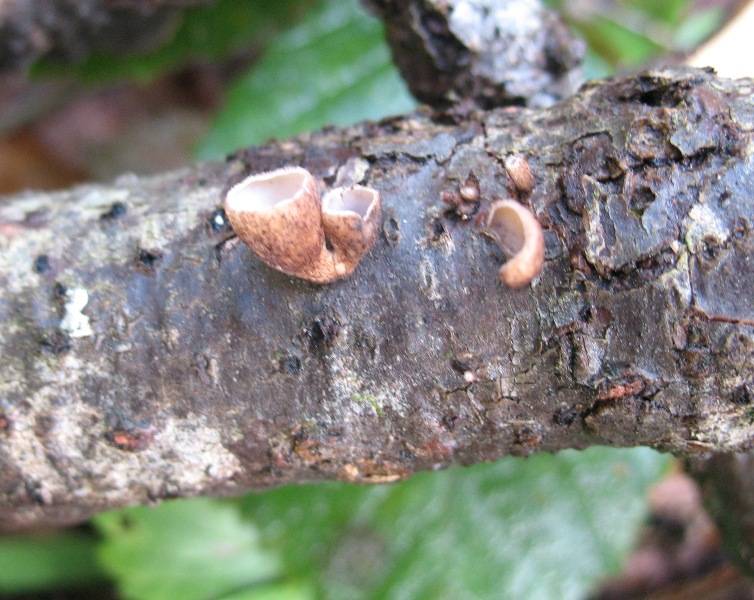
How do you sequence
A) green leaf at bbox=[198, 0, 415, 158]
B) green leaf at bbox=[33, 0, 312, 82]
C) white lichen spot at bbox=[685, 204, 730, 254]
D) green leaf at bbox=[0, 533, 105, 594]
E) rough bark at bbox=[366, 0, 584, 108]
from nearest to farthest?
white lichen spot at bbox=[685, 204, 730, 254], rough bark at bbox=[366, 0, 584, 108], green leaf at bbox=[0, 533, 105, 594], green leaf at bbox=[198, 0, 415, 158], green leaf at bbox=[33, 0, 312, 82]

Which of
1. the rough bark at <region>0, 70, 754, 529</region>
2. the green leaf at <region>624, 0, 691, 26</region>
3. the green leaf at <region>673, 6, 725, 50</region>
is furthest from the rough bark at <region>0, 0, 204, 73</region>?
the green leaf at <region>673, 6, 725, 50</region>

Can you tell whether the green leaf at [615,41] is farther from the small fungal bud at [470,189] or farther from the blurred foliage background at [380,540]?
the small fungal bud at [470,189]

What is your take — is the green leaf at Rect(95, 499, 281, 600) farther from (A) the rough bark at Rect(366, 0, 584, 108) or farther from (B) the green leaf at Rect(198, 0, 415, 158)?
(A) the rough bark at Rect(366, 0, 584, 108)

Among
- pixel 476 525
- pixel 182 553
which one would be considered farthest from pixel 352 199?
pixel 182 553

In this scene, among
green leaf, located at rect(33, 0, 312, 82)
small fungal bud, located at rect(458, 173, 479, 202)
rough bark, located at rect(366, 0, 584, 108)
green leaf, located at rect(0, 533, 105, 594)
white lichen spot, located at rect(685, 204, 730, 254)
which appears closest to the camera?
white lichen spot, located at rect(685, 204, 730, 254)

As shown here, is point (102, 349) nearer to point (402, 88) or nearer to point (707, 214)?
point (707, 214)

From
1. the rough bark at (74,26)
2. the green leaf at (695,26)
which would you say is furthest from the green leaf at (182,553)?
the green leaf at (695,26)
